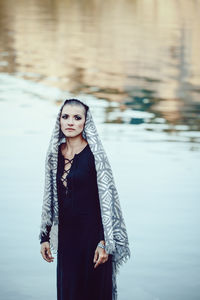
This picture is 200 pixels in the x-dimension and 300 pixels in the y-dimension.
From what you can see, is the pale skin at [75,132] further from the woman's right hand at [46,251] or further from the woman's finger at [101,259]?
the woman's right hand at [46,251]

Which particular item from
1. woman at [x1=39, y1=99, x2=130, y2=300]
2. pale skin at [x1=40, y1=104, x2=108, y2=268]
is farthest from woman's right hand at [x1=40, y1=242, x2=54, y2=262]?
pale skin at [x1=40, y1=104, x2=108, y2=268]

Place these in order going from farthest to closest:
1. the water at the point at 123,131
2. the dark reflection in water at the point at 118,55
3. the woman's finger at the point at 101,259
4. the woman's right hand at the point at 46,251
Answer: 1. the dark reflection in water at the point at 118,55
2. the water at the point at 123,131
3. the woman's right hand at the point at 46,251
4. the woman's finger at the point at 101,259

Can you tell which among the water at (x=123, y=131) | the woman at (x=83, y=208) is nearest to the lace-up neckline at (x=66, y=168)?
the woman at (x=83, y=208)

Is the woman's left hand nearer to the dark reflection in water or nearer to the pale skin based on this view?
the pale skin

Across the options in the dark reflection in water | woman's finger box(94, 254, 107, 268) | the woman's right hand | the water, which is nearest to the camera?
woman's finger box(94, 254, 107, 268)

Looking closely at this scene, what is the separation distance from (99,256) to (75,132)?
2.05 ft

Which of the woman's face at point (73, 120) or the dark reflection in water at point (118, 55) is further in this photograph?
the dark reflection in water at point (118, 55)

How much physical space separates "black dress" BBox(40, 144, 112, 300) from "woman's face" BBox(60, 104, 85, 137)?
11 cm

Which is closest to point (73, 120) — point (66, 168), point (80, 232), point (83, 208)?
point (66, 168)

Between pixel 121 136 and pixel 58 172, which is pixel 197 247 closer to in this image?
pixel 58 172

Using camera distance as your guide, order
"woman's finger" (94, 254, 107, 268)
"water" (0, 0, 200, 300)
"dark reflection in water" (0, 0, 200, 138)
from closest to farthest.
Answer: "woman's finger" (94, 254, 107, 268), "water" (0, 0, 200, 300), "dark reflection in water" (0, 0, 200, 138)

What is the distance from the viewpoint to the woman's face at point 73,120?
3287mm

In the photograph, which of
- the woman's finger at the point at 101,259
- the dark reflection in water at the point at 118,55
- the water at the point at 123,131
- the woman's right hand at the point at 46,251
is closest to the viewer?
the woman's finger at the point at 101,259

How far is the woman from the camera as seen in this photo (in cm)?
327
